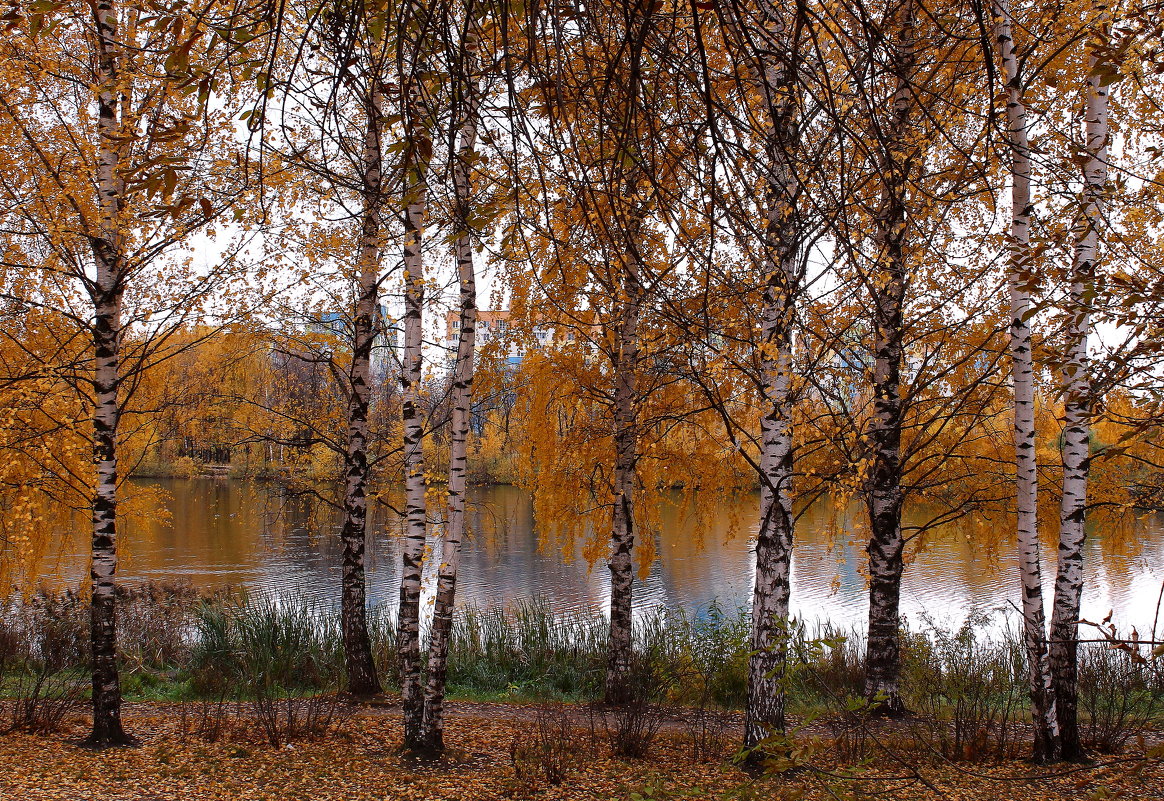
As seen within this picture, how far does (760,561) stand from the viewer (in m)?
5.64

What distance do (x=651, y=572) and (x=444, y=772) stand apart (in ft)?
39.0

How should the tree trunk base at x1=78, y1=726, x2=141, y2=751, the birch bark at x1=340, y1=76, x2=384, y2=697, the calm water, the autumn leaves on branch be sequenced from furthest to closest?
the calm water → the birch bark at x1=340, y1=76, x2=384, y2=697 → the tree trunk base at x1=78, y1=726, x2=141, y2=751 → the autumn leaves on branch

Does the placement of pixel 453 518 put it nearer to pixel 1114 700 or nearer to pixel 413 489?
pixel 413 489

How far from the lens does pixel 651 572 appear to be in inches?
677

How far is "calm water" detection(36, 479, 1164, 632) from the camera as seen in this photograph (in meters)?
13.8

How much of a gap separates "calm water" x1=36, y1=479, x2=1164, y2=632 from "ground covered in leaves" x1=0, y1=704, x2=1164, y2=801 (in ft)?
13.8

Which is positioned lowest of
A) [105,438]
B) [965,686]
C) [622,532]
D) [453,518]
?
[965,686]

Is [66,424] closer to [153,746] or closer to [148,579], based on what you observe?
[153,746]

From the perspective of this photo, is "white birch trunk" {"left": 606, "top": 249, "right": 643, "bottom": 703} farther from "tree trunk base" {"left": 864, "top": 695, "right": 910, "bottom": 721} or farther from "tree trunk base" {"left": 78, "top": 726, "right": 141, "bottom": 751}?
"tree trunk base" {"left": 78, "top": 726, "right": 141, "bottom": 751}

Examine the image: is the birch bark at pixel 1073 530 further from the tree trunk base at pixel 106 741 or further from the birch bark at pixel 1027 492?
the tree trunk base at pixel 106 741

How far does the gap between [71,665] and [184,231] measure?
666cm

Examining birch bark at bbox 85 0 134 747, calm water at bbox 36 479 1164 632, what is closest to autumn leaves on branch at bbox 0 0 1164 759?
birch bark at bbox 85 0 134 747

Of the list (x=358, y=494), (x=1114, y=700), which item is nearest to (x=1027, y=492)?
(x=1114, y=700)

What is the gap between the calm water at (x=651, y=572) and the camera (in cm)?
1375
